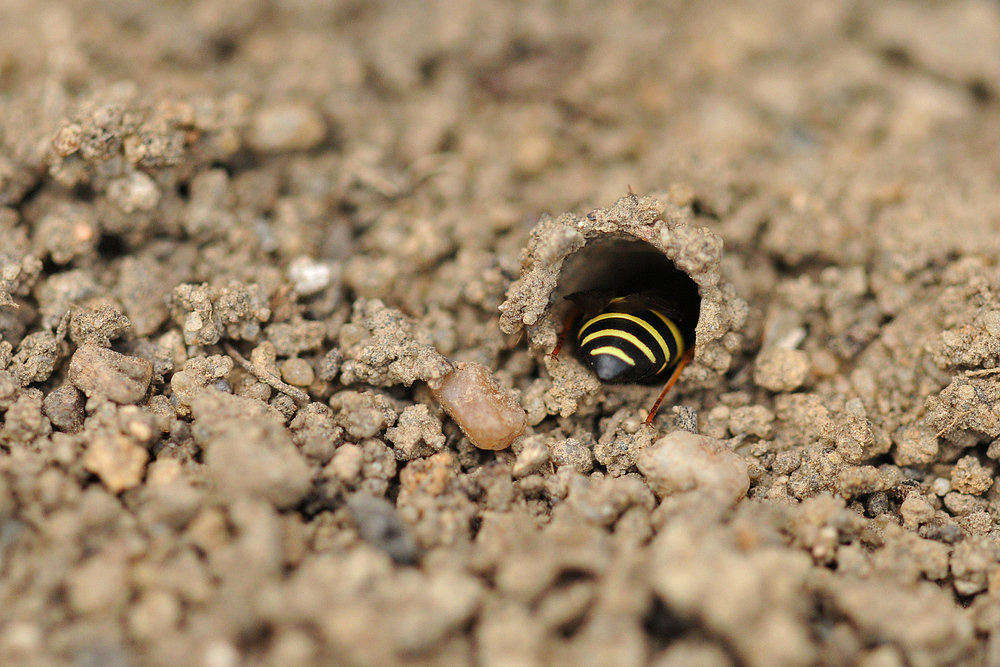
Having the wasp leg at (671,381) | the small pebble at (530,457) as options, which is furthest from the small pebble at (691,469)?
the small pebble at (530,457)

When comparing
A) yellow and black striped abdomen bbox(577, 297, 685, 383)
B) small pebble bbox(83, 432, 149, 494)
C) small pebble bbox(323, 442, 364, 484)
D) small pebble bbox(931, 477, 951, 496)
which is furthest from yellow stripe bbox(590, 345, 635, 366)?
small pebble bbox(83, 432, 149, 494)

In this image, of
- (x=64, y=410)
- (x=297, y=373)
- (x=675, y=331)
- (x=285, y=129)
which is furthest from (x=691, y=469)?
(x=285, y=129)

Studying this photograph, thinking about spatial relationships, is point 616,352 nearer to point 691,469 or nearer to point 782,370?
point 691,469

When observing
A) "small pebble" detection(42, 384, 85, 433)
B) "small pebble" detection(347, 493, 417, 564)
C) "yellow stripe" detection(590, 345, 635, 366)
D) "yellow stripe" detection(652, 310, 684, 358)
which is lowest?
"small pebble" detection(347, 493, 417, 564)

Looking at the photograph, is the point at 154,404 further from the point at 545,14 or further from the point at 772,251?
the point at 545,14

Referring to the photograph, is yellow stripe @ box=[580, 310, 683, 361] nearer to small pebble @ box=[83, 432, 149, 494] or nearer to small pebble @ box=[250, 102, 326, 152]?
small pebble @ box=[83, 432, 149, 494]

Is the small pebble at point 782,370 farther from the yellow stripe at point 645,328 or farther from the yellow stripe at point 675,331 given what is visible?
the yellow stripe at point 645,328

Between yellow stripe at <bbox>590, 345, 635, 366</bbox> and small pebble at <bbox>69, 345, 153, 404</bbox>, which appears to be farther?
yellow stripe at <bbox>590, 345, 635, 366</bbox>

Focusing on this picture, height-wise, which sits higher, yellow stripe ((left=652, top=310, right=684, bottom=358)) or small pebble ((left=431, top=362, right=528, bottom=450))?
yellow stripe ((left=652, top=310, right=684, bottom=358))
